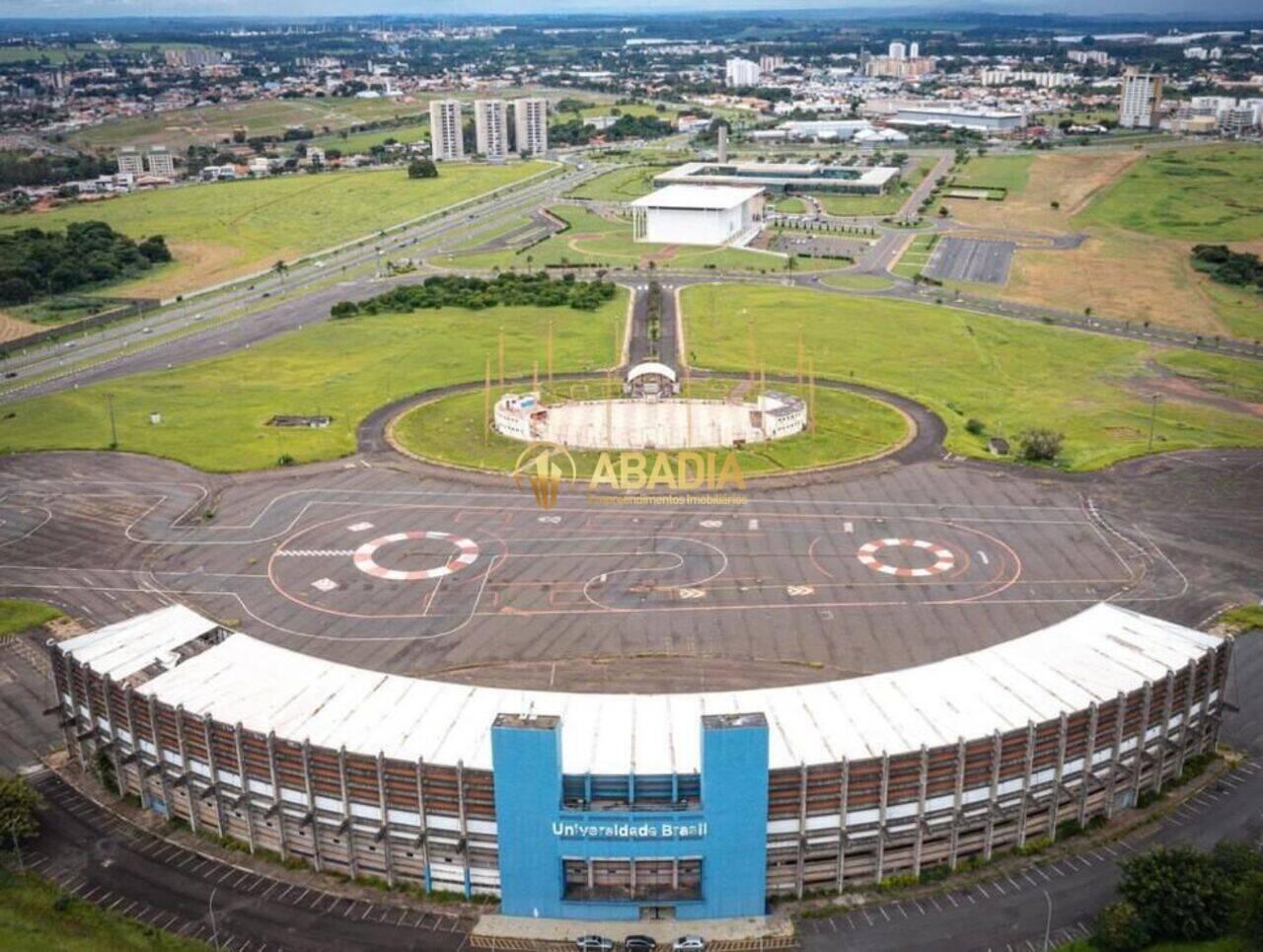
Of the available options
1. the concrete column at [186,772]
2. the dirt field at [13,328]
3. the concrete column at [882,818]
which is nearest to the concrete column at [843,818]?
the concrete column at [882,818]

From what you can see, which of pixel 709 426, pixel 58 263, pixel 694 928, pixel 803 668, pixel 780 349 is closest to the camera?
pixel 694 928

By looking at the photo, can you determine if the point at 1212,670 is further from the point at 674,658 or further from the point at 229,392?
the point at 229,392

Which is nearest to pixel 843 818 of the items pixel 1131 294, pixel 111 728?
pixel 111 728

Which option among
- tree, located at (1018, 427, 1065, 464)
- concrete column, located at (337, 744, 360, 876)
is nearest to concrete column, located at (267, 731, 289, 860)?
concrete column, located at (337, 744, 360, 876)

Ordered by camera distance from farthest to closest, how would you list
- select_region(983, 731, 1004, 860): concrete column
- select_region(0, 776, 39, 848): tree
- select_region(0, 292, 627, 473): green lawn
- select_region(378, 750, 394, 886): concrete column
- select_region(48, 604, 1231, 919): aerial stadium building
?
select_region(0, 292, 627, 473): green lawn
select_region(0, 776, 39, 848): tree
select_region(983, 731, 1004, 860): concrete column
select_region(378, 750, 394, 886): concrete column
select_region(48, 604, 1231, 919): aerial stadium building

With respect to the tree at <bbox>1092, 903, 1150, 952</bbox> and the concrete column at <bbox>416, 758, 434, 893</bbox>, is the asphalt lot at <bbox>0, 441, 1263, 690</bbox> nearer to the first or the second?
the concrete column at <bbox>416, 758, 434, 893</bbox>

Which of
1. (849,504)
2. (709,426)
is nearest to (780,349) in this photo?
(709,426)
